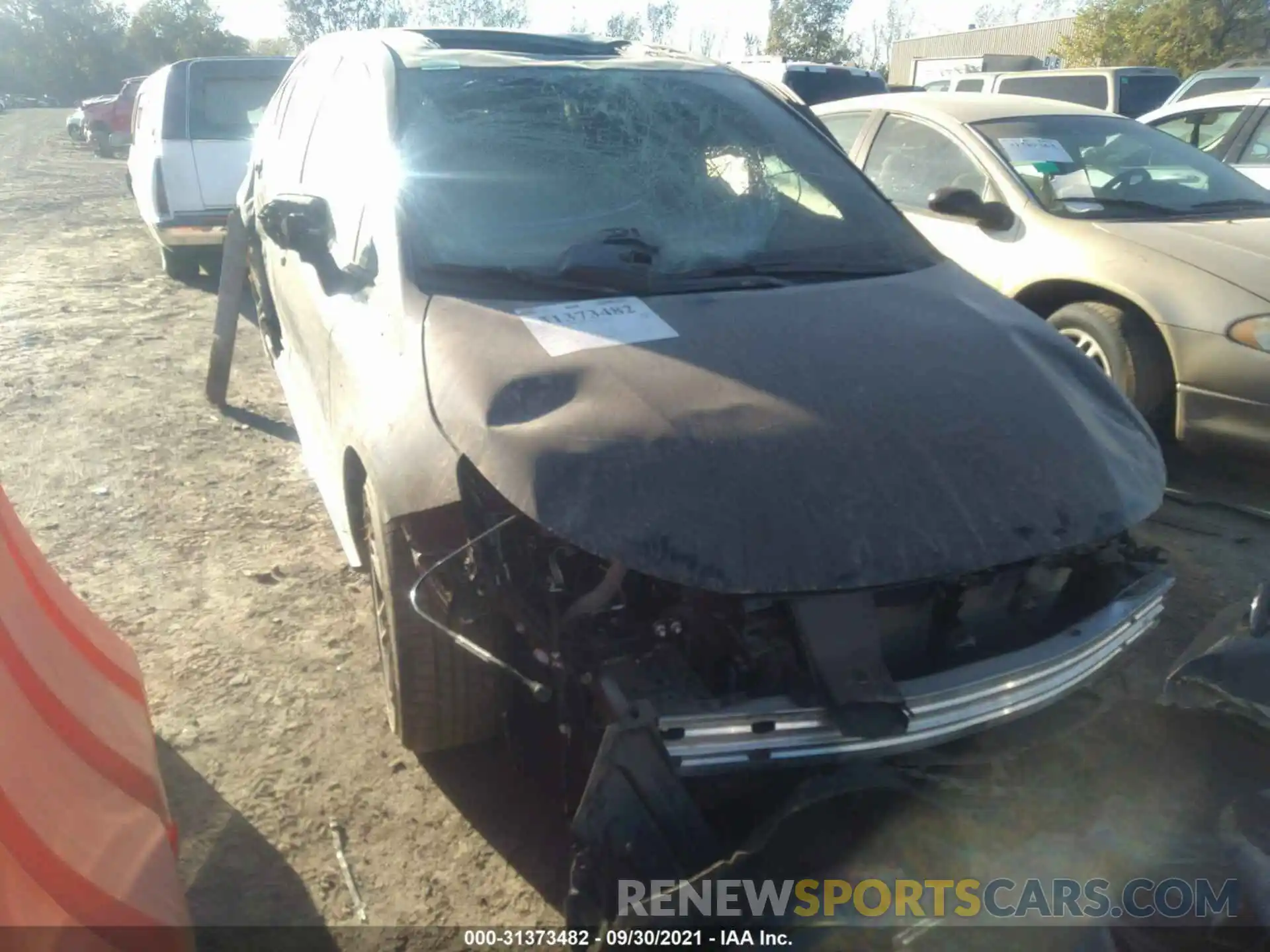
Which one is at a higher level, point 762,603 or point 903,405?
point 903,405

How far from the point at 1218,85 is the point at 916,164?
847cm

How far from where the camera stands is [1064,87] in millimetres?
13766

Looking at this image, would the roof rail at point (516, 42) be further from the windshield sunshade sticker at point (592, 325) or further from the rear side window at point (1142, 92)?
the rear side window at point (1142, 92)

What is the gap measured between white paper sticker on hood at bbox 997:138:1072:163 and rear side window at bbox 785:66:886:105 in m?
6.69

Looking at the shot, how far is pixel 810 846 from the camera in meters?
1.99

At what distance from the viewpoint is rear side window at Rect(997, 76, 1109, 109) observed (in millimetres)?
13422

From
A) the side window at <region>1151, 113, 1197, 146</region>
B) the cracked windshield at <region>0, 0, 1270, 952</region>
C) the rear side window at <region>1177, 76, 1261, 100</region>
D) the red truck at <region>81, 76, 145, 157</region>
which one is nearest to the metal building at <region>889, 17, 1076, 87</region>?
the rear side window at <region>1177, 76, 1261, 100</region>

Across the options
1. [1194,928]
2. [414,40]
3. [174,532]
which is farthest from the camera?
[174,532]

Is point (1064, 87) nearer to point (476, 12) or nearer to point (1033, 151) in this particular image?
point (1033, 151)

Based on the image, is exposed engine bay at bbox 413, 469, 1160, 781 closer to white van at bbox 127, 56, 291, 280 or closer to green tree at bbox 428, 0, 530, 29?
white van at bbox 127, 56, 291, 280

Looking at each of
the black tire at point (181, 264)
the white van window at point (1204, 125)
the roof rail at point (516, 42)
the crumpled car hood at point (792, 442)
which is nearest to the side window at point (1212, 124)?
the white van window at point (1204, 125)

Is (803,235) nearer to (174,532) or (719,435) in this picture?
(719,435)

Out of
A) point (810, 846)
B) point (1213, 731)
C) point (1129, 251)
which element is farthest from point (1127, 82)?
point (810, 846)

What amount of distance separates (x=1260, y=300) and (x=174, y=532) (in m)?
4.72
